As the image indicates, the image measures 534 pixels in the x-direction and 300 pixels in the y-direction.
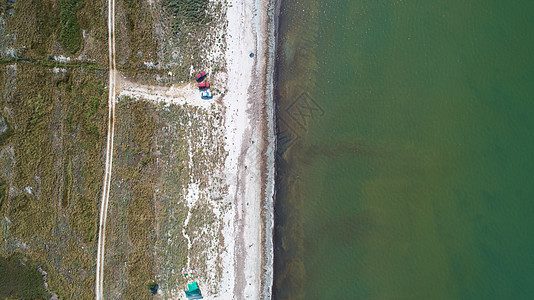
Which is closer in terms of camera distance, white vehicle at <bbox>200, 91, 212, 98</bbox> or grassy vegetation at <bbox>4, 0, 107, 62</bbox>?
white vehicle at <bbox>200, 91, 212, 98</bbox>

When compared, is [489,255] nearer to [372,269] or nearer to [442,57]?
[372,269]

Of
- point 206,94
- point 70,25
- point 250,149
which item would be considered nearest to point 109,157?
point 206,94

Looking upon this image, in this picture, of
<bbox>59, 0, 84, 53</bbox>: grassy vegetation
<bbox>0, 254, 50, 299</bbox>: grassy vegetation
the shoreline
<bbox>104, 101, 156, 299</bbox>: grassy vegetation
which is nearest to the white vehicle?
the shoreline

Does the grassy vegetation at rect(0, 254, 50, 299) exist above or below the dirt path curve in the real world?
below

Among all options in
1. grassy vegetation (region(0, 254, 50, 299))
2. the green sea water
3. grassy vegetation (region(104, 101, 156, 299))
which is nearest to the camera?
the green sea water

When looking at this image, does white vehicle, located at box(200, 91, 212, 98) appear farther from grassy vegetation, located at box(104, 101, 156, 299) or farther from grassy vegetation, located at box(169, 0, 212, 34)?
grassy vegetation, located at box(169, 0, 212, 34)

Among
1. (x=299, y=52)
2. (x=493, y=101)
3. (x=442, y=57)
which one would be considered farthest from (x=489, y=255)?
(x=299, y=52)

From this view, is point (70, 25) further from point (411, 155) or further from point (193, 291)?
point (411, 155)
